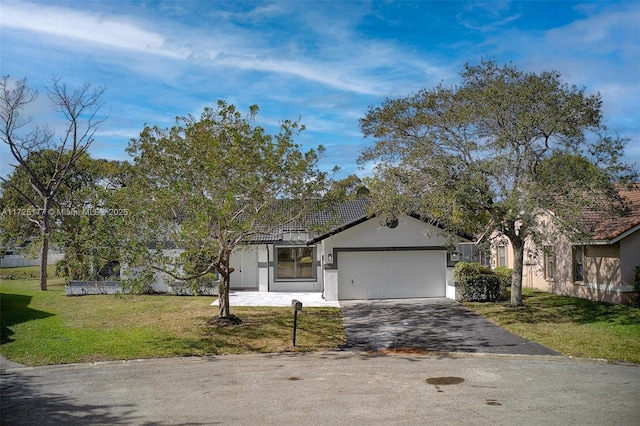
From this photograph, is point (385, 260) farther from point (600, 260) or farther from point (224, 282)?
point (224, 282)

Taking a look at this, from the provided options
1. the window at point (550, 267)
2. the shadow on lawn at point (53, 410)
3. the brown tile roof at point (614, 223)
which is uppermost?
the brown tile roof at point (614, 223)

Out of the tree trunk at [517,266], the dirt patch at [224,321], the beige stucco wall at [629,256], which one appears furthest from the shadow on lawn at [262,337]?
the beige stucco wall at [629,256]

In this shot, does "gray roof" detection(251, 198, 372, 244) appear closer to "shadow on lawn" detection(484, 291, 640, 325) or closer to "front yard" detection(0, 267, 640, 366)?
"front yard" detection(0, 267, 640, 366)

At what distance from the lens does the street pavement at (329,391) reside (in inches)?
338

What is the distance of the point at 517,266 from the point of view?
19.6m

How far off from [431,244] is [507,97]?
296 inches

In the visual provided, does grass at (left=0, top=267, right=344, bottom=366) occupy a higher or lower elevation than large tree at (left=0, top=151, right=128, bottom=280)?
lower

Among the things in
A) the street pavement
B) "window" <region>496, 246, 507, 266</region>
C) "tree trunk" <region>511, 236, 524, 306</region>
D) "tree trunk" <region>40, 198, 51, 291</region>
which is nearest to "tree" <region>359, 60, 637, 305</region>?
"tree trunk" <region>511, 236, 524, 306</region>

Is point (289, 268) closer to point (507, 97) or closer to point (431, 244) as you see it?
point (431, 244)

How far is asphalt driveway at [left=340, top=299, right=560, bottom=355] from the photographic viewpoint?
14430 mm

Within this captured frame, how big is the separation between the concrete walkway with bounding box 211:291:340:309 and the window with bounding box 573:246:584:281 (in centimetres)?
1035

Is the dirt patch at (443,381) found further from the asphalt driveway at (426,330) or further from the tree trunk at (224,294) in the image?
the tree trunk at (224,294)

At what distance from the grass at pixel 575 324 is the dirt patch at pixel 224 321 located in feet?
27.6

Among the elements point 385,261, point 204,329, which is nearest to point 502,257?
point 385,261
